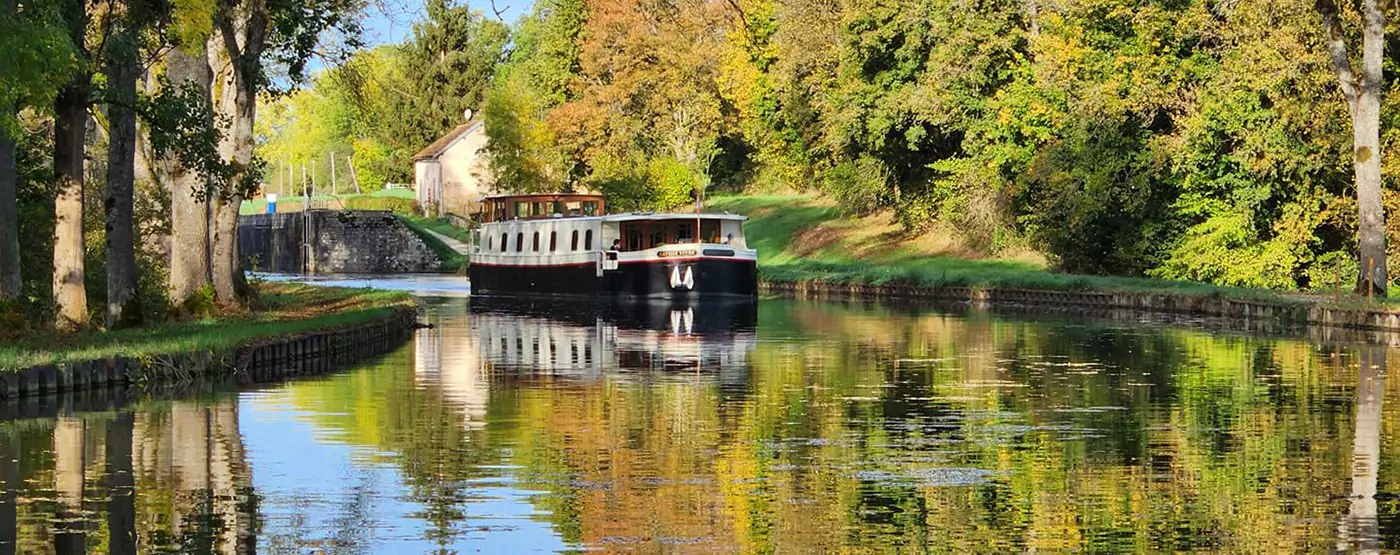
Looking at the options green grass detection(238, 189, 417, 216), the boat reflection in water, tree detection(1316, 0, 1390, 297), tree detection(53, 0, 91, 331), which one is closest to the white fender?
the boat reflection in water

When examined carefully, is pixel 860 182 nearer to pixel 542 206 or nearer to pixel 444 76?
pixel 542 206

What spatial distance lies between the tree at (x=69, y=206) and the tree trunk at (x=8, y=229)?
2.16 ft

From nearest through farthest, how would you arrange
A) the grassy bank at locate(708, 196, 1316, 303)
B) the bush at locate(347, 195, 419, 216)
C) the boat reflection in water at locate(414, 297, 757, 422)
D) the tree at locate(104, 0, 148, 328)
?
the tree at locate(104, 0, 148, 328) < the boat reflection in water at locate(414, 297, 757, 422) < the grassy bank at locate(708, 196, 1316, 303) < the bush at locate(347, 195, 419, 216)

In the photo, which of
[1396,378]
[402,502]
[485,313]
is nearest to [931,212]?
[485,313]

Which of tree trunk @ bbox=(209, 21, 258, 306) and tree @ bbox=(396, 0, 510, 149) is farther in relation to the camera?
tree @ bbox=(396, 0, 510, 149)

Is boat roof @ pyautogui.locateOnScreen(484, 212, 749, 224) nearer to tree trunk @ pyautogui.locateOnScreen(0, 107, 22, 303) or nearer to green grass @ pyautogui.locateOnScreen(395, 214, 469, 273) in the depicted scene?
tree trunk @ pyautogui.locateOnScreen(0, 107, 22, 303)

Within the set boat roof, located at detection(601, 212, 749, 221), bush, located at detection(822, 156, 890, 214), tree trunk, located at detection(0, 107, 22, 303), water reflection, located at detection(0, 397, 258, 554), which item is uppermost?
bush, located at detection(822, 156, 890, 214)

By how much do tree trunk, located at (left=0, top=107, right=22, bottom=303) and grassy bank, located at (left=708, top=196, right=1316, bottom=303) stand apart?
90.2 ft

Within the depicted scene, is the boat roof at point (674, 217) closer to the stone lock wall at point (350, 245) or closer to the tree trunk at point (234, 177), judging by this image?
the tree trunk at point (234, 177)

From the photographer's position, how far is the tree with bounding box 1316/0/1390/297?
143 ft

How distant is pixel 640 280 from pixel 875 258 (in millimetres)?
21324

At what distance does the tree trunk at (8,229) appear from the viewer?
95.0 feet

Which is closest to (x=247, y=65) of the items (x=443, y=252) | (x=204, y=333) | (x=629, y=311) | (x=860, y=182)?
(x=204, y=333)

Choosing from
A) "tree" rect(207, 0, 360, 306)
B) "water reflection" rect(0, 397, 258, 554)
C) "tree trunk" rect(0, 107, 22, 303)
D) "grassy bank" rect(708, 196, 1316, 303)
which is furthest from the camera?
"grassy bank" rect(708, 196, 1316, 303)
